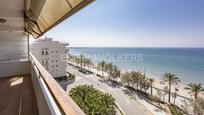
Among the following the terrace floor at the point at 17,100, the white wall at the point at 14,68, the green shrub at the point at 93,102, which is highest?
the white wall at the point at 14,68

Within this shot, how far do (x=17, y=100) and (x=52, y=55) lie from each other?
1492 centimetres

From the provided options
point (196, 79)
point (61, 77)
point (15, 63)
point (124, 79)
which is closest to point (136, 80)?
point (124, 79)

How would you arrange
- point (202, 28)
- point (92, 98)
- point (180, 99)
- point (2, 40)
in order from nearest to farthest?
point (2, 40)
point (92, 98)
point (180, 99)
point (202, 28)

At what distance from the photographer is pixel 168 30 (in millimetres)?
38938

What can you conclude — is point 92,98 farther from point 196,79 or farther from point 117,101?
point 196,79

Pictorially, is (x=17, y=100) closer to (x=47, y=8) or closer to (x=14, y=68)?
(x=47, y=8)

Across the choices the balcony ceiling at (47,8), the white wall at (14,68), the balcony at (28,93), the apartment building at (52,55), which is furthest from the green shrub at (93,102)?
the balcony ceiling at (47,8)

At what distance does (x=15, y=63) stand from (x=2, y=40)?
166 centimetres

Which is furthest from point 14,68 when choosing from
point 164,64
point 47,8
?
point 164,64

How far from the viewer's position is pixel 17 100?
102 inches

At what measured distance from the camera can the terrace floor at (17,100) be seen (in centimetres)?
216

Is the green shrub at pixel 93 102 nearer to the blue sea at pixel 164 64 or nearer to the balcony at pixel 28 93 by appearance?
the balcony at pixel 28 93

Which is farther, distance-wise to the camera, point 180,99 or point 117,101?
point 180,99

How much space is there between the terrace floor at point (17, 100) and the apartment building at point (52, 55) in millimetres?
12844
